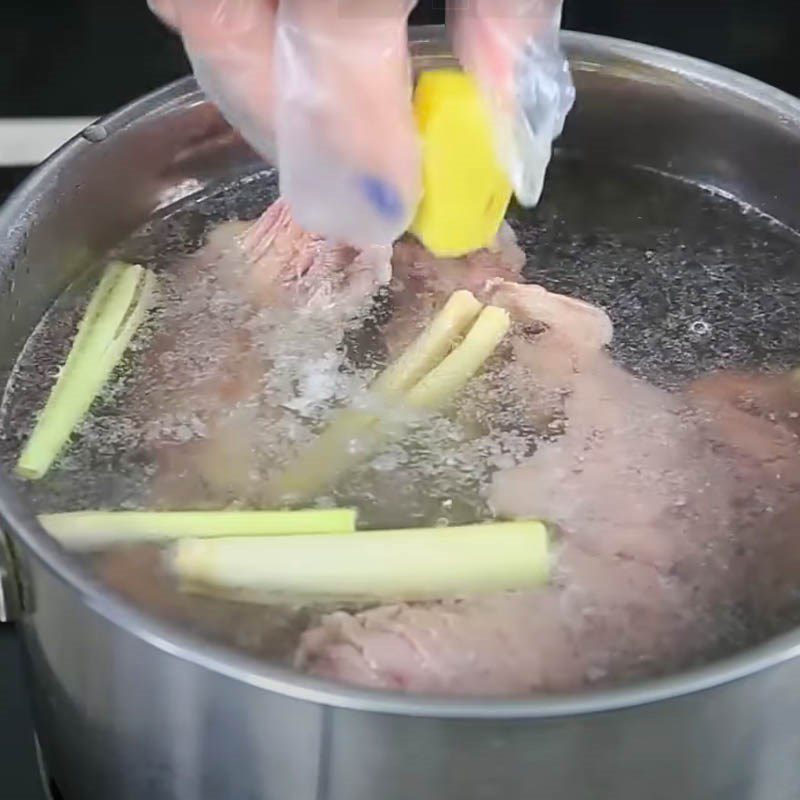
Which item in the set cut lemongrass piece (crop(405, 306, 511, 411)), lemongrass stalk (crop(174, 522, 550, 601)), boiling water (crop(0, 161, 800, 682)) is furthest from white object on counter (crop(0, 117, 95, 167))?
lemongrass stalk (crop(174, 522, 550, 601))

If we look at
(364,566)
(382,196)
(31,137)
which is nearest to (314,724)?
(364,566)

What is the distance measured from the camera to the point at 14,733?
3.26 ft

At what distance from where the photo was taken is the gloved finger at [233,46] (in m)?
0.73

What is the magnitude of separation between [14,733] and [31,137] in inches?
22.4

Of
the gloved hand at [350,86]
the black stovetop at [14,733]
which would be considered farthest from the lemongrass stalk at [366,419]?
the black stovetop at [14,733]

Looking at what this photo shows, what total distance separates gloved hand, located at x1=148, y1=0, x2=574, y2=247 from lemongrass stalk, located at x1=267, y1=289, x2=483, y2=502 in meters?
0.13

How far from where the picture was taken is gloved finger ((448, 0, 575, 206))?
0.76 metres

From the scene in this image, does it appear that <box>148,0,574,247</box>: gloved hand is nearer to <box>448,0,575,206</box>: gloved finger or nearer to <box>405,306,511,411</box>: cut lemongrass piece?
<box>448,0,575,206</box>: gloved finger

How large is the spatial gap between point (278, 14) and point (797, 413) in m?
0.43

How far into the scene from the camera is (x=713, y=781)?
0.71 m

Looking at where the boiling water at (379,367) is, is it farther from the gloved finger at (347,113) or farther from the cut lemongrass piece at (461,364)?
the gloved finger at (347,113)

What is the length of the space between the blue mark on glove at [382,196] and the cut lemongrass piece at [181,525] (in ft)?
0.57

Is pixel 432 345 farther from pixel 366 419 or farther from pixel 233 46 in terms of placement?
pixel 233 46

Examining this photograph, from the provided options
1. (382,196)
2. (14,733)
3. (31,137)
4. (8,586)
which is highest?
(382,196)
